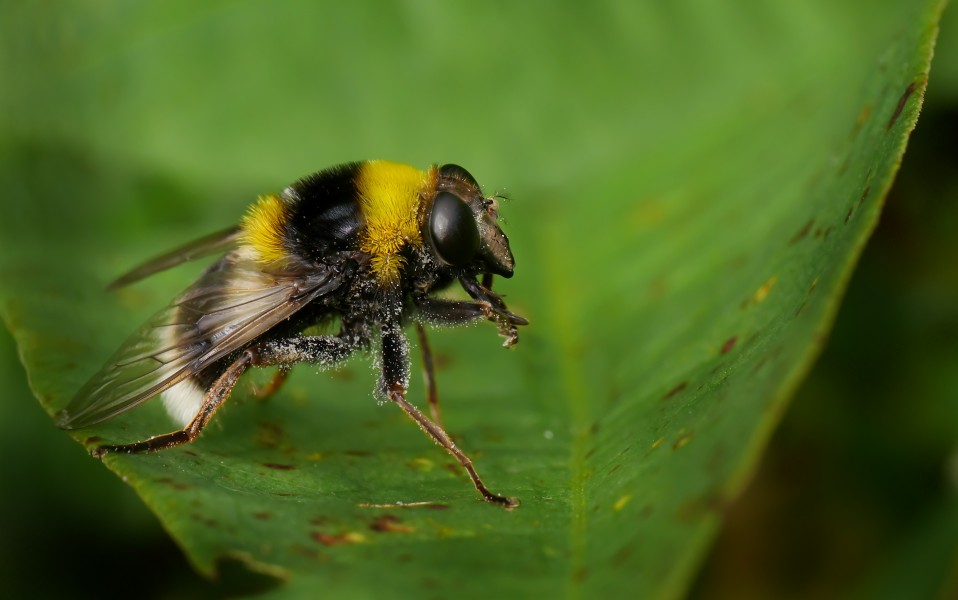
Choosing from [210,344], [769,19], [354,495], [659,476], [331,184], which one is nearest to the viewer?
[659,476]

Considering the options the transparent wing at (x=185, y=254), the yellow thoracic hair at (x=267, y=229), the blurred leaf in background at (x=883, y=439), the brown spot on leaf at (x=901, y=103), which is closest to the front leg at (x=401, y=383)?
the yellow thoracic hair at (x=267, y=229)

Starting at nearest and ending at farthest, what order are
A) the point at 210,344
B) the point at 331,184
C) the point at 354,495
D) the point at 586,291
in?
the point at 354,495
the point at 210,344
the point at 331,184
the point at 586,291

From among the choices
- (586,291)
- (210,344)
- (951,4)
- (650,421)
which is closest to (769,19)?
(951,4)

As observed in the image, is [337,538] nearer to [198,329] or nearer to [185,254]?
[198,329]

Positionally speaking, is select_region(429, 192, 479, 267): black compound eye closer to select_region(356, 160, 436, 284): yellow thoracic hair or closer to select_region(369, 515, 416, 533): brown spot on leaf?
select_region(356, 160, 436, 284): yellow thoracic hair

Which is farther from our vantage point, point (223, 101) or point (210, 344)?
point (223, 101)

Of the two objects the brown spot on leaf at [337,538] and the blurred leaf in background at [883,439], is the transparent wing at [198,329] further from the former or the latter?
the blurred leaf in background at [883,439]

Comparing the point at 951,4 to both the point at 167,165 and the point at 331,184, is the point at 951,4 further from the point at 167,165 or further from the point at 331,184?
the point at 167,165
